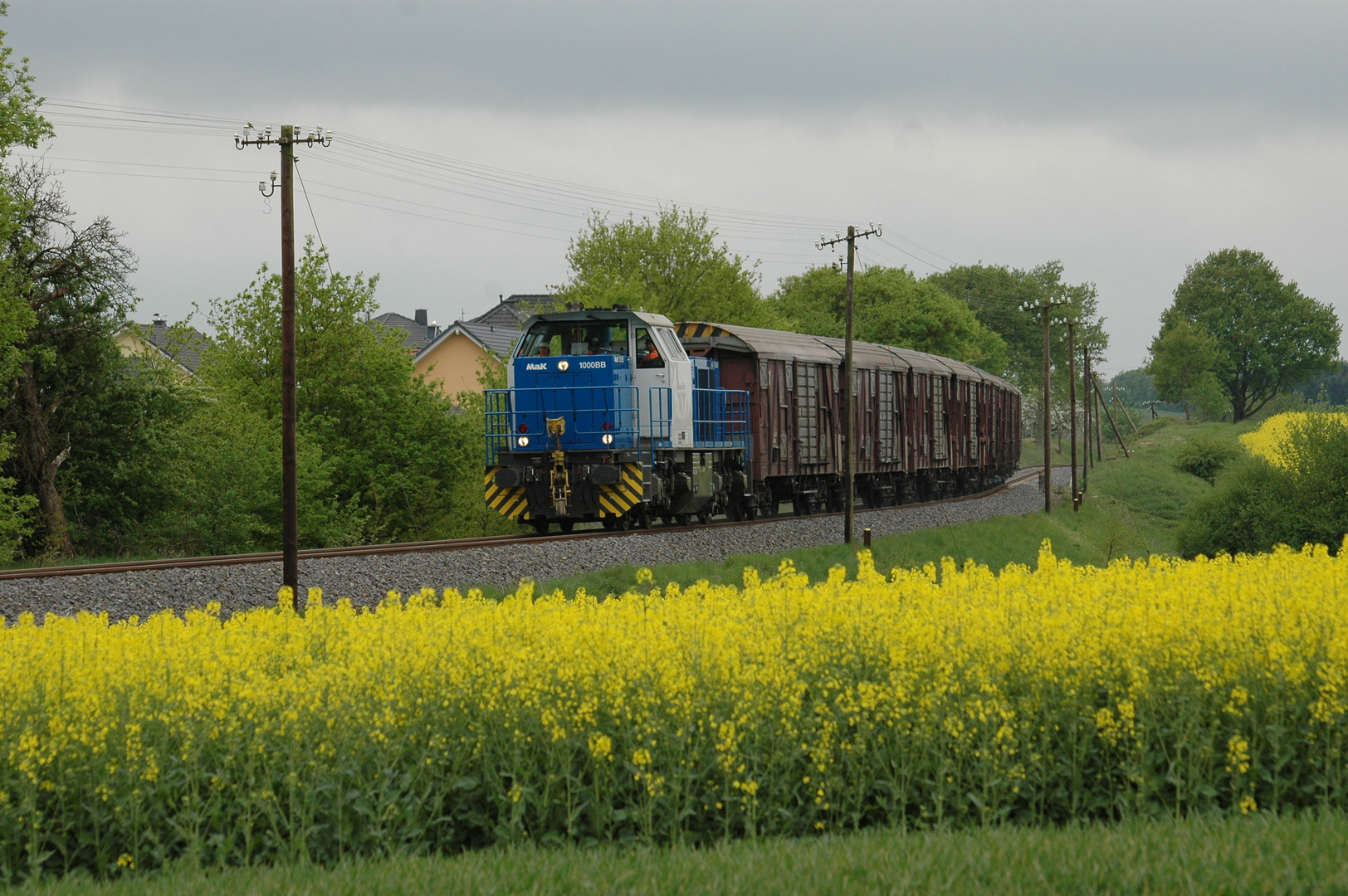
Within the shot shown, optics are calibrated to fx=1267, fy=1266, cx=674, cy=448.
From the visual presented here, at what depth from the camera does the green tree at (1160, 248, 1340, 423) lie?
10606 cm

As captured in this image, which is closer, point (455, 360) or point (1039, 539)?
point (1039, 539)

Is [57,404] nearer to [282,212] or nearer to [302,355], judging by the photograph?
[302,355]

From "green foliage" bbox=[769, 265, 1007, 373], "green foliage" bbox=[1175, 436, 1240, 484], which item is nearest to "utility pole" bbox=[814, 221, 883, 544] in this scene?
"green foliage" bbox=[1175, 436, 1240, 484]

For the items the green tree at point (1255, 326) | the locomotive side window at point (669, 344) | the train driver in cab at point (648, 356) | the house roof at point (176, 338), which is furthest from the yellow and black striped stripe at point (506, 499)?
the green tree at point (1255, 326)

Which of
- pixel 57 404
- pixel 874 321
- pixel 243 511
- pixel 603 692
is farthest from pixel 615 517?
pixel 874 321

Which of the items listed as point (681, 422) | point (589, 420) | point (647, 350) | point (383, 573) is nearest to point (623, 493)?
point (589, 420)

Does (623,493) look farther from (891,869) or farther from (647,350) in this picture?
(891,869)

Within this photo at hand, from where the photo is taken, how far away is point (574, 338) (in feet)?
77.4

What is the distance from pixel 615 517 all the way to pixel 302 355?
15911mm

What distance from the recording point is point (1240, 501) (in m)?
30.3

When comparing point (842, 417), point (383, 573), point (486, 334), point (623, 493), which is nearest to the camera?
point (383, 573)

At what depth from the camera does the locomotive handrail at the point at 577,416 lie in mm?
22531

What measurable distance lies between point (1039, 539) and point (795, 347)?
9096 millimetres

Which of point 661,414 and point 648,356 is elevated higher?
point 648,356
